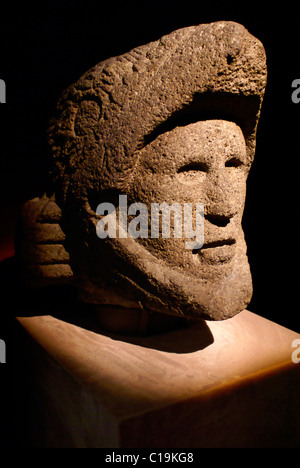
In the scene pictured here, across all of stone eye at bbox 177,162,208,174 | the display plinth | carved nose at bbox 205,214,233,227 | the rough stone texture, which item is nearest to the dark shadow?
the display plinth

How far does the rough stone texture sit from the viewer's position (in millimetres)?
1218

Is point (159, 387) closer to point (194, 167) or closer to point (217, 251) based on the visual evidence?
point (217, 251)

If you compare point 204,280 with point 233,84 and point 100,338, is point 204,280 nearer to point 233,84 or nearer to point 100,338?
point 100,338

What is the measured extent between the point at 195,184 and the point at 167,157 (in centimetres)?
14

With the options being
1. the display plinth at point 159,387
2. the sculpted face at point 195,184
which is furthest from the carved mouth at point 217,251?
the display plinth at point 159,387

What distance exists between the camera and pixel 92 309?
5.71 ft

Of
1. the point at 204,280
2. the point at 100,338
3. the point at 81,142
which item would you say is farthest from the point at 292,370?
the point at 81,142

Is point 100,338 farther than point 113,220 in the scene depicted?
Yes

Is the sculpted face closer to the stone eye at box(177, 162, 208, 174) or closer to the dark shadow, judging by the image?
the stone eye at box(177, 162, 208, 174)

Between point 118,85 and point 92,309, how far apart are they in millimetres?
1013

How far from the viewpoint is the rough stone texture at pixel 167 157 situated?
4.00ft

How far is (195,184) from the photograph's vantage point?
1301 mm

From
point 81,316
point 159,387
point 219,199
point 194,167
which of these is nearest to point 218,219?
point 219,199

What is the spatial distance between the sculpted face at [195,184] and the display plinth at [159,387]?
0.35m
